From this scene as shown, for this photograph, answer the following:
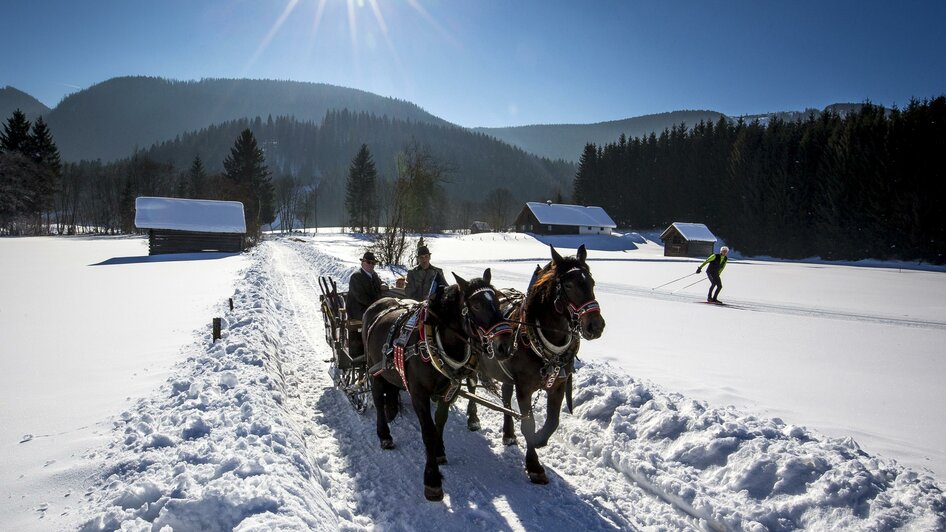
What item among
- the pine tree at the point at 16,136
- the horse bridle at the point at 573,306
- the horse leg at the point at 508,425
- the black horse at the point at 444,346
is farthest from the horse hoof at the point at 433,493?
the pine tree at the point at 16,136

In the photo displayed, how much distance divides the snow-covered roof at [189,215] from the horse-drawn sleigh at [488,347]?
3667cm

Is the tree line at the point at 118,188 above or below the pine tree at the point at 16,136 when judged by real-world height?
below

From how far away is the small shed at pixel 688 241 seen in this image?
53781 millimetres

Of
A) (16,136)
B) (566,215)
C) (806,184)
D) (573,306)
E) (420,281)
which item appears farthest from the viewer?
(566,215)

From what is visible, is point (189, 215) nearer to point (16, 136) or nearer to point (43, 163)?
point (43, 163)

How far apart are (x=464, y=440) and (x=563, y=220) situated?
2349 inches

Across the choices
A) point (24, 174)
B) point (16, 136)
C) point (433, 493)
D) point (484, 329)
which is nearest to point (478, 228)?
point (24, 174)

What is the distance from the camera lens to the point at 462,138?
178m

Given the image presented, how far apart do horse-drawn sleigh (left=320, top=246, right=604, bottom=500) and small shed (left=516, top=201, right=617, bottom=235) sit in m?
58.0

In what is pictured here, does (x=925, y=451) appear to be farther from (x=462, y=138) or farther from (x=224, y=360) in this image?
(x=462, y=138)

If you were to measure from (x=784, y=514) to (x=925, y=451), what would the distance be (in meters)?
2.42

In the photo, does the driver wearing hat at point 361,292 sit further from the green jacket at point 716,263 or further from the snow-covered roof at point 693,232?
the snow-covered roof at point 693,232

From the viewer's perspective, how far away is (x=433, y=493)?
4148mm

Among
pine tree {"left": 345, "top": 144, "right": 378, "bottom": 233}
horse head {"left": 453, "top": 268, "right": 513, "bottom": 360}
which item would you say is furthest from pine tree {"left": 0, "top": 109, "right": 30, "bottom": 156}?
horse head {"left": 453, "top": 268, "right": 513, "bottom": 360}
